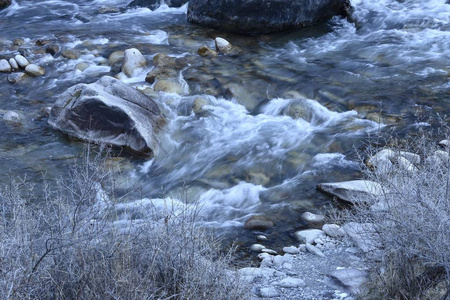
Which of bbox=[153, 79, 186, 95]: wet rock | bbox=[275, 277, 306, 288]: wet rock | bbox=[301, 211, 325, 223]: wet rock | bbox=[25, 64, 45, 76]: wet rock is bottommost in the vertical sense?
bbox=[301, 211, 325, 223]: wet rock

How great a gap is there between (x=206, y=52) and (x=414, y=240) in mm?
6317

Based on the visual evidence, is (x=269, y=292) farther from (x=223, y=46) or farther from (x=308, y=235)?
(x=223, y=46)

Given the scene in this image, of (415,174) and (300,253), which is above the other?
(415,174)

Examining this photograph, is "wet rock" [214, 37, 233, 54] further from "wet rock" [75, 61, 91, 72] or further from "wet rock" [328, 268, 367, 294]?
"wet rock" [328, 268, 367, 294]

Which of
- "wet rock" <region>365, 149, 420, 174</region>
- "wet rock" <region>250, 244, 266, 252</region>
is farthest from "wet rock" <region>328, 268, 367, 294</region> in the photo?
"wet rock" <region>250, 244, 266, 252</region>

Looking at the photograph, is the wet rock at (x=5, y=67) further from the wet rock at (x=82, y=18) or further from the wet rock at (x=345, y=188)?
the wet rock at (x=345, y=188)

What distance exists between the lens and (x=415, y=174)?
13.1 ft

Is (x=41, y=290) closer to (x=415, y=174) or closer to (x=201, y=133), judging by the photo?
(x=415, y=174)

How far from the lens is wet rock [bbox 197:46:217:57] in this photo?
9352mm

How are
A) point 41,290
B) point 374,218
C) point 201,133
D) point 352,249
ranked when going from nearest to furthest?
point 41,290 → point 374,218 → point 352,249 → point 201,133

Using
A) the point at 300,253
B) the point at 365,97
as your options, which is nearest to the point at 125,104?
the point at 365,97

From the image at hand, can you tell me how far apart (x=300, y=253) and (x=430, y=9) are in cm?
640

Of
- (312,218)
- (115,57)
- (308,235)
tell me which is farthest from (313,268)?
(115,57)

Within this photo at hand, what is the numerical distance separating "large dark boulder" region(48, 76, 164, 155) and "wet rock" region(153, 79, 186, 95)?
1.96 ft
